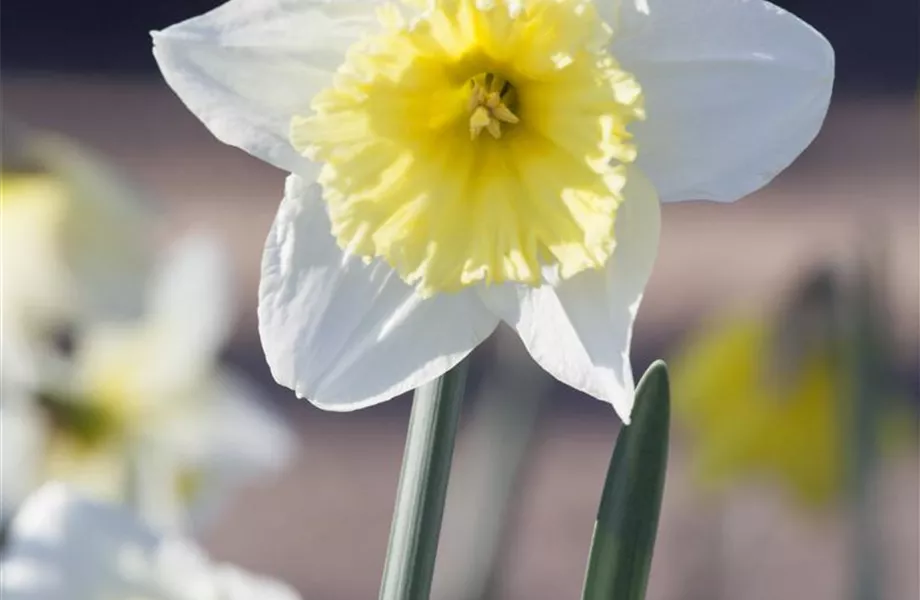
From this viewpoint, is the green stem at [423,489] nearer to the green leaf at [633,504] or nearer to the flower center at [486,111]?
the green leaf at [633,504]

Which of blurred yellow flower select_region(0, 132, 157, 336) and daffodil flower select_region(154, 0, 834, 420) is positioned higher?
blurred yellow flower select_region(0, 132, 157, 336)

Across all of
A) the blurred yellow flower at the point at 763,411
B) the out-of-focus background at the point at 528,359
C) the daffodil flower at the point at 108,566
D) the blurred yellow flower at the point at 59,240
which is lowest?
the daffodil flower at the point at 108,566

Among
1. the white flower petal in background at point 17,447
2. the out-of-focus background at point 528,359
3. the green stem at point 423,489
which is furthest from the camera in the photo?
the out-of-focus background at point 528,359

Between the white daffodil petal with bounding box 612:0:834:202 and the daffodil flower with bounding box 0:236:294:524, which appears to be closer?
the white daffodil petal with bounding box 612:0:834:202

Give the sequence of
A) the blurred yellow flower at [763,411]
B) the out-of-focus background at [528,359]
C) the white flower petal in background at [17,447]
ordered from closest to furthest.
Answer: the white flower petal in background at [17,447] → the blurred yellow flower at [763,411] → the out-of-focus background at [528,359]

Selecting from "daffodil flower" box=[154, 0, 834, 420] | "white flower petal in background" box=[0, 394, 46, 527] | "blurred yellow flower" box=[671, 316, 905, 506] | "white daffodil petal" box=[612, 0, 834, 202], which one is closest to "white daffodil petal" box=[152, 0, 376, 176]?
"daffodil flower" box=[154, 0, 834, 420]

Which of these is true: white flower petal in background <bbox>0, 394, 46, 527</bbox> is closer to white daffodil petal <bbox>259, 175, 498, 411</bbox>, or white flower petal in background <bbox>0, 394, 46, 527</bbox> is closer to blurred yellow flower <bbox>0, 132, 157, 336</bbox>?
blurred yellow flower <bbox>0, 132, 157, 336</bbox>

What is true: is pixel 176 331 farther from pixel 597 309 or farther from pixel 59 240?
pixel 597 309

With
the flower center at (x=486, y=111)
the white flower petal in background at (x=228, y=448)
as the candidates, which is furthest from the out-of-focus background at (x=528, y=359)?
the flower center at (x=486, y=111)
